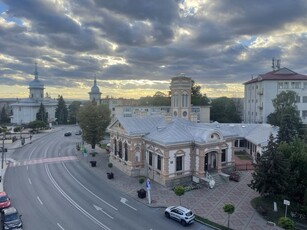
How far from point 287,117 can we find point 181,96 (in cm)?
1898

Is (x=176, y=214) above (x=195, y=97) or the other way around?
the other way around

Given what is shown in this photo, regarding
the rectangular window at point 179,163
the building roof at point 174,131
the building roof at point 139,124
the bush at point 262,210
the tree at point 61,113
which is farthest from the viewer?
the tree at point 61,113

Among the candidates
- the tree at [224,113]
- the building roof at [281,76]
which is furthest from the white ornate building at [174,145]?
the tree at [224,113]

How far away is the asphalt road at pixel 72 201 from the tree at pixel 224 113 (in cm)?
5589

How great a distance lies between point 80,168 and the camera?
1737 inches

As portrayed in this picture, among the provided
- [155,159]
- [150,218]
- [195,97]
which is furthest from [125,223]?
[195,97]

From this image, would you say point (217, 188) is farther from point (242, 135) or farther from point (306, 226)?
point (242, 135)

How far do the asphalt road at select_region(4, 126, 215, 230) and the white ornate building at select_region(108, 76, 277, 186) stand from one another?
5897 mm

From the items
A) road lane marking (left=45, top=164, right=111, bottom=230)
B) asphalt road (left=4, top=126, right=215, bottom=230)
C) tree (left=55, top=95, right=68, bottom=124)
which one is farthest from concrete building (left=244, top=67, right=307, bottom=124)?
tree (left=55, top=95, right=68, bottom=124)

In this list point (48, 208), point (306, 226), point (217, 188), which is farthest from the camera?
point (217, 188)

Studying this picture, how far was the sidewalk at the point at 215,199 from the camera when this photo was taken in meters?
25.0

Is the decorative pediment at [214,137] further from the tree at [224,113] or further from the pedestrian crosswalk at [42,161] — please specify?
the tree at [224,113]

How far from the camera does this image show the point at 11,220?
23219 millimetres

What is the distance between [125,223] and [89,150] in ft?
120
